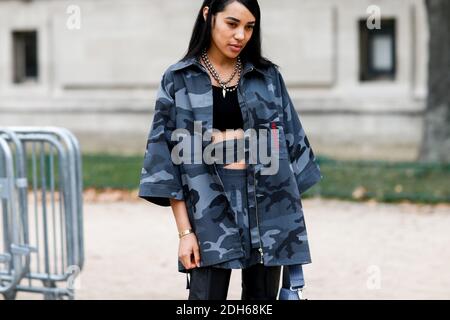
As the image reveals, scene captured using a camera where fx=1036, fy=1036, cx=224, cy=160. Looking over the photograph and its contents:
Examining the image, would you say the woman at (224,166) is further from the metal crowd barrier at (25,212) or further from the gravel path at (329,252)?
the gravel path at (329,252)

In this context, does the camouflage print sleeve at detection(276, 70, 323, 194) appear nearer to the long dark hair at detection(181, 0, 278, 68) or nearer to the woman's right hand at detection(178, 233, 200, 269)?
the long dark hair at detection(181, 0, 278, 68)

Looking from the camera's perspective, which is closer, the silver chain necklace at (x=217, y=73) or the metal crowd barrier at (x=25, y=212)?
the silver chain necklace at (x=217, y=73)

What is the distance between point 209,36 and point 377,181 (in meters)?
8.84

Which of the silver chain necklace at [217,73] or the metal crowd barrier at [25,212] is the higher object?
the silver chain necklace at [217,73]

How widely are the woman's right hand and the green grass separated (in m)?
A: 7.87

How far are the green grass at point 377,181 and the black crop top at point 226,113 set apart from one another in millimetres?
7833

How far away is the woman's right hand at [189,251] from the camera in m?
4.31

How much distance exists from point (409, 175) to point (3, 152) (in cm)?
738

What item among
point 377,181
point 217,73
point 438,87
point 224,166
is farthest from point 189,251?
point 438,87

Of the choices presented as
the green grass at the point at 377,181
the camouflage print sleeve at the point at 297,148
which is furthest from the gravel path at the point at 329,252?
the camouflage print sleeve at the point at 297,148
